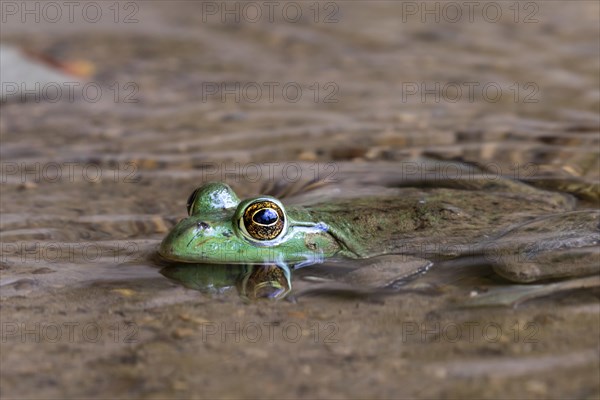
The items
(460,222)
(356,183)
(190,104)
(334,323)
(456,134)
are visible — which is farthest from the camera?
(190,104)

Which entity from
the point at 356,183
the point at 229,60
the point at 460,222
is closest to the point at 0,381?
the point at 460,222

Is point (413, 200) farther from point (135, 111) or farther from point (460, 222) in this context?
point (135, 111)

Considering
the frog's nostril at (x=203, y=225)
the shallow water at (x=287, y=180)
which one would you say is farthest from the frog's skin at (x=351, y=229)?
the shallow water at (x=287, y=180)

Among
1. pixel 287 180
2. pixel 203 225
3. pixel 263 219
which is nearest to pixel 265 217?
pixel 263 219

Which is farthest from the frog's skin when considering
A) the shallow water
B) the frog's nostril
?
the shallow water

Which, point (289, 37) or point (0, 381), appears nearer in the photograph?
point (0, 381)

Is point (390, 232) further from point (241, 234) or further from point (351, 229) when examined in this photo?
point (241, 234)

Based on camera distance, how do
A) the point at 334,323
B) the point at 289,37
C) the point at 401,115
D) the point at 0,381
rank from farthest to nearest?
1. the point at 289,37
2. the point at 401,115
3. the point at 334,323
4. the point at 0,381
